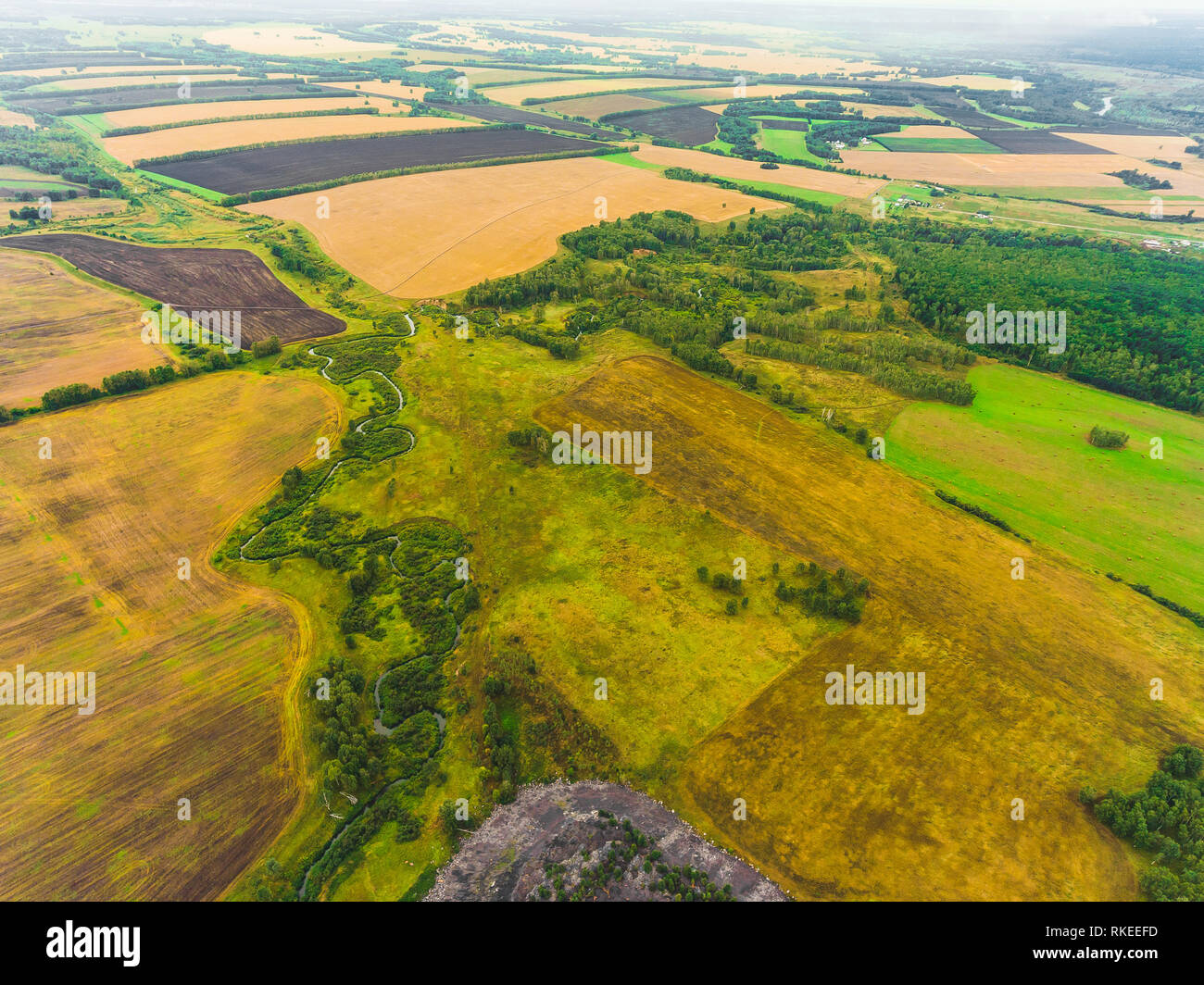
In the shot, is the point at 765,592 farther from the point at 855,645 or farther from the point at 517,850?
the point at 517,850

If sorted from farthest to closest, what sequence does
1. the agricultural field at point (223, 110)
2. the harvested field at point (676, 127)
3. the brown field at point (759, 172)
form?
the harvested field at point (676, 127) < the agricultural field at point (223, 110) < the brown field at point (759, 172)

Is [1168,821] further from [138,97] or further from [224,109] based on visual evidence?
[138,97]

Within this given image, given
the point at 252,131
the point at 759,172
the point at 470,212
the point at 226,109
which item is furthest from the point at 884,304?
the point at 226,109

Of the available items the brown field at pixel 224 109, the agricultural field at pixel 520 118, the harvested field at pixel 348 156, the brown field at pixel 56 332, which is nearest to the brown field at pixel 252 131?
the harvested field at pixel 348 156

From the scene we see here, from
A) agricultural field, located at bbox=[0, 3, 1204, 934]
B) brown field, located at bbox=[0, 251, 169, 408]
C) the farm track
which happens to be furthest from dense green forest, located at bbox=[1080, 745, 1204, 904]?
brown field, located at bbox=[0, 251, 169, 408]

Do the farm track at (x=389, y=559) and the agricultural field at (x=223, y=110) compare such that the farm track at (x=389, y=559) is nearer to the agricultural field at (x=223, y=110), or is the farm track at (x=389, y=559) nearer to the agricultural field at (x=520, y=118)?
the agricultural field at (x=520, y=118)

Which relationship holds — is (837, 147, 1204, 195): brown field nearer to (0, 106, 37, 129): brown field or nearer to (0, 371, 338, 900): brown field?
(0, 371, 338, 900): brown field
